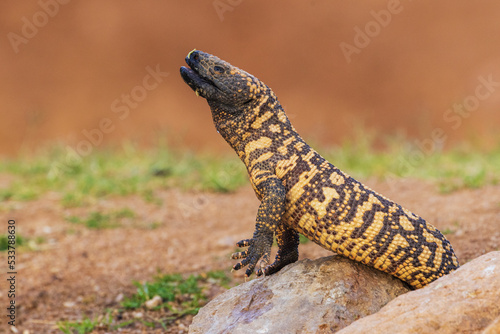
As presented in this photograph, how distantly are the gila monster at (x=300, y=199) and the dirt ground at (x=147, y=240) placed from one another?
3.11ft

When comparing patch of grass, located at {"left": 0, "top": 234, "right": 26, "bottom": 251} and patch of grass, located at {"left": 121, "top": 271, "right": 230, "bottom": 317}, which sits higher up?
patch of grass, located at {"left": 0, "top": 234, "right": 26, "bottom": 251}

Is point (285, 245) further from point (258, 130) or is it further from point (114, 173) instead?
point (114, 173)

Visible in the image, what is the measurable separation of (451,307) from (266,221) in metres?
1.26

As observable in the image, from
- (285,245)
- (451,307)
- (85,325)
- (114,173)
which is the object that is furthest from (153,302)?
A: (114,173)

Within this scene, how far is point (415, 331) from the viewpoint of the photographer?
2.54 m

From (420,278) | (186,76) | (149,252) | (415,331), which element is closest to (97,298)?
(149,252)

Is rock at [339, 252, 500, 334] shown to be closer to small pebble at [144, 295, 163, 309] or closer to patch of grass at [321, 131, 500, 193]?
small pebble at [144, 295, 163, 309]

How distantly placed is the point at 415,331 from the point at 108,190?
6.26 metres

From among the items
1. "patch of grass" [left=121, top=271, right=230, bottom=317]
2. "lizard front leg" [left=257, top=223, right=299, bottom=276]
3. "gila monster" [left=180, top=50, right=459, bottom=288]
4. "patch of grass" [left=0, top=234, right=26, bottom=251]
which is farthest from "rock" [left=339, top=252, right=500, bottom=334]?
"patch of grass" [left=0, top=234, right=26, bottom=251]

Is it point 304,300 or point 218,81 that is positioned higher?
point 218,81

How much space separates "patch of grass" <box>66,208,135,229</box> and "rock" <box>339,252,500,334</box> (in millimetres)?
4825

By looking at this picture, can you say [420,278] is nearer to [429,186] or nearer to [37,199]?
[429,186]

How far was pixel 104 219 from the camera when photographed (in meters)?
7.05

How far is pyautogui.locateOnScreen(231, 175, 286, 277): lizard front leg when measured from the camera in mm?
3393
